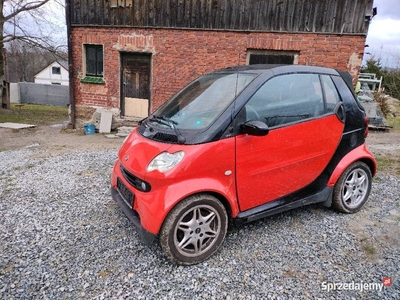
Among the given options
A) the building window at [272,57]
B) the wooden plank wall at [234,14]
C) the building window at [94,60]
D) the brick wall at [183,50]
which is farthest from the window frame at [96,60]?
the building window at [272,57]

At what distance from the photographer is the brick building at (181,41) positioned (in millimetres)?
7191

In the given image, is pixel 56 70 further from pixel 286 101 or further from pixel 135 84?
pixel 286 101

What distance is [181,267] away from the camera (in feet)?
8.11

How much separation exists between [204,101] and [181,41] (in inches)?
230

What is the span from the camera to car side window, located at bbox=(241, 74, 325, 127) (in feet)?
8.78

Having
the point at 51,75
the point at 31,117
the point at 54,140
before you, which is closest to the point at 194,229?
the point at 54,140

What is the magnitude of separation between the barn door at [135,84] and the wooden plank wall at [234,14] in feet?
3.30

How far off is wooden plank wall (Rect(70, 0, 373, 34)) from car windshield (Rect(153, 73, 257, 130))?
16.9 ft

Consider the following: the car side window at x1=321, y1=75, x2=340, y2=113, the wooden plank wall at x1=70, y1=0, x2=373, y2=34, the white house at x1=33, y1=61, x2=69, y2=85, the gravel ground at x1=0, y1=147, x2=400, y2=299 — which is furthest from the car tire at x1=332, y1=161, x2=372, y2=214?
the white house at x1=33, y1=61, x2=69, y2=85

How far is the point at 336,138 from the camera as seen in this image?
3104mm

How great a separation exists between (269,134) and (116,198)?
1.72m

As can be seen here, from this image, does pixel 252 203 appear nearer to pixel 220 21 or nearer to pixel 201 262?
pixel 201 262

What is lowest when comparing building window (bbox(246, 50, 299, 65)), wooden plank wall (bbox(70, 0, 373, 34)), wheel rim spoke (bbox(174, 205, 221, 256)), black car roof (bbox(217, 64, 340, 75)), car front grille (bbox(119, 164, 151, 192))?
wheel rim spoke (bbox(174, 205, 221, 256))

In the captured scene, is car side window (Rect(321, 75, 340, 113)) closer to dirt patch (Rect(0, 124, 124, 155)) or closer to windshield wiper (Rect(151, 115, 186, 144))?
windshield wiper (Rect(151, 115, 186, 144))
